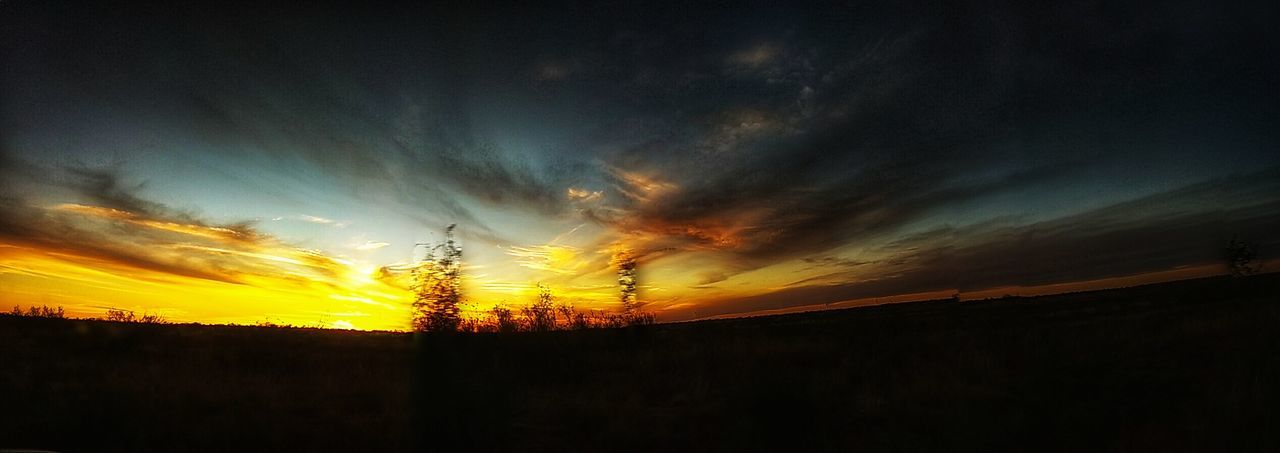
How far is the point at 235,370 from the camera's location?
1313cm

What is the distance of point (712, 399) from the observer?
32.2 ft

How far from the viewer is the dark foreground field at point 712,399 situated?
6.97m

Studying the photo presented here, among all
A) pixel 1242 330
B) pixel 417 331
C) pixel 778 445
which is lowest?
pixel 778 445

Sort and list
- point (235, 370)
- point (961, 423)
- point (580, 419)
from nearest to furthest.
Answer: point (961, 423), point (580, 419), point (235, 370)

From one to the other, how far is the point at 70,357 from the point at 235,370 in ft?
17.8

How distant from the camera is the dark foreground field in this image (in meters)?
6.97

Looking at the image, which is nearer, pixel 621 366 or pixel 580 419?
pixel 580 419

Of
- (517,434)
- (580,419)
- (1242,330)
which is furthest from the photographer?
(1242,330)

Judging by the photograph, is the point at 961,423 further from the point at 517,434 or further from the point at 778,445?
the point at 517,434

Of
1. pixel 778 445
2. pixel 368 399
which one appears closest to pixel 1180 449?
pixel 778 445

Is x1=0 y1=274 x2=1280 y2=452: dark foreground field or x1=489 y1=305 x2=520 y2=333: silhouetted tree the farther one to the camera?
x1=489 y1=305 x2=520 y2=333: silhouetted tree

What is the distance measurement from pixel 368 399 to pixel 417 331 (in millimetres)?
2308

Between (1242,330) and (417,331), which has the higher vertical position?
(417,331)

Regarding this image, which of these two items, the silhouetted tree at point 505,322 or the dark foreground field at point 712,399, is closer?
the dark foreground field at point 712,399
